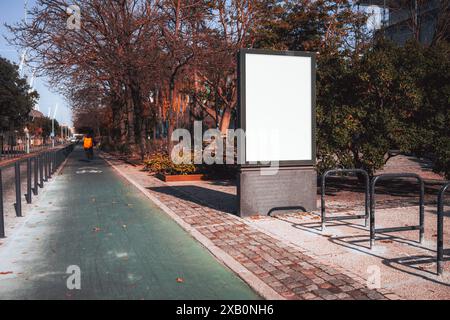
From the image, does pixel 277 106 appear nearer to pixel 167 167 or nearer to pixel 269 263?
pixel 269 263

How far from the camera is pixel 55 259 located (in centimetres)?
562

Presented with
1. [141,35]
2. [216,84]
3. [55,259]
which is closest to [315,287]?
[55,259]

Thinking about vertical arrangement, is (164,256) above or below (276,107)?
below

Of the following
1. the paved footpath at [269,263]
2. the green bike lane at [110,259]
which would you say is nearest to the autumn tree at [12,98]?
the green bike lane at [110,259]

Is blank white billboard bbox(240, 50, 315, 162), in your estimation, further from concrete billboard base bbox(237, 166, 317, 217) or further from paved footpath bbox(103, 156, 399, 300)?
paved footpath bbox(103, 156, 399, 300)

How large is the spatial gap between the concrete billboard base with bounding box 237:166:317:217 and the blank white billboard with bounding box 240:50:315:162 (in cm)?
28

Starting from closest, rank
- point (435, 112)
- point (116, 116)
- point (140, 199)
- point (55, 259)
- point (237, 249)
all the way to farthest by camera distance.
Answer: point (55, 259), point (237, 249), point (435, 112), point (140, 199), point (116, 116)

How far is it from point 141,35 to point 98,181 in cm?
976

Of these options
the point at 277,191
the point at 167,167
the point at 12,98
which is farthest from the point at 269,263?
the point at 12,98

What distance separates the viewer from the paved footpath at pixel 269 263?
14.2 ft

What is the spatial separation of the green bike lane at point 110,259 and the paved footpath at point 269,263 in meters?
0.19

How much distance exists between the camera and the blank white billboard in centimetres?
825

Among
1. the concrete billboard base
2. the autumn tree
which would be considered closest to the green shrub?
the concrete billboard base
